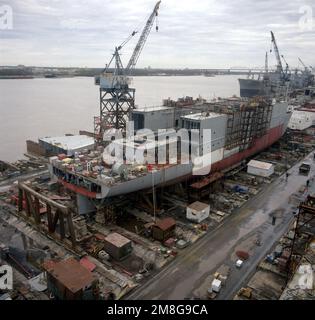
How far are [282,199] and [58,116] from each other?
60092 mm

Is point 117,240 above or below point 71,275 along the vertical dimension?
below

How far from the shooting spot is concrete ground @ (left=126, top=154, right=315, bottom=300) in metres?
16.7

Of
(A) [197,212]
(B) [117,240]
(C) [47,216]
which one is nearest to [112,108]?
(C) [47,216]

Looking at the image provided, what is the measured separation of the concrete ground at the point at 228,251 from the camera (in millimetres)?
16688

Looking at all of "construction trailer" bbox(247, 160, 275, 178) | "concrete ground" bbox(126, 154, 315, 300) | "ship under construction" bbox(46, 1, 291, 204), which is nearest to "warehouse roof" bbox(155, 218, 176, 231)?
"concrete ground" bbox(126, 154, 315, 300)

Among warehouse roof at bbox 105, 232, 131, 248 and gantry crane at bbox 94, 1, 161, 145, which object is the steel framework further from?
gantry crane at bbox 94, 1, 161, 145

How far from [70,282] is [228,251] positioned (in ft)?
36.0

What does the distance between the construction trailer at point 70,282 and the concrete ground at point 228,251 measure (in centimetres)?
232

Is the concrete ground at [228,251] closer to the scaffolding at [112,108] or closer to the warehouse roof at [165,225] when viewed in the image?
the warehouse roof at [165,225]

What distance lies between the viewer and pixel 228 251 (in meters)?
20.5

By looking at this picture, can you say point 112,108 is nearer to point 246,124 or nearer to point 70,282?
point 246,124

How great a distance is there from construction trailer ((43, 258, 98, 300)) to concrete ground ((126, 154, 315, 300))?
2324 mm

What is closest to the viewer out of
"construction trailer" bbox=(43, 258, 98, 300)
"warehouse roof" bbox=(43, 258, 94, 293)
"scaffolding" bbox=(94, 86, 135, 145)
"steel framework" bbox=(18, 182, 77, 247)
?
"construction trailer" bbox=(43, 258, 98, 300)

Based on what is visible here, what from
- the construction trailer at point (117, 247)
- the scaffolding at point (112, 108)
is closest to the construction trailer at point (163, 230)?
the construction trailer at point (117, 247)
